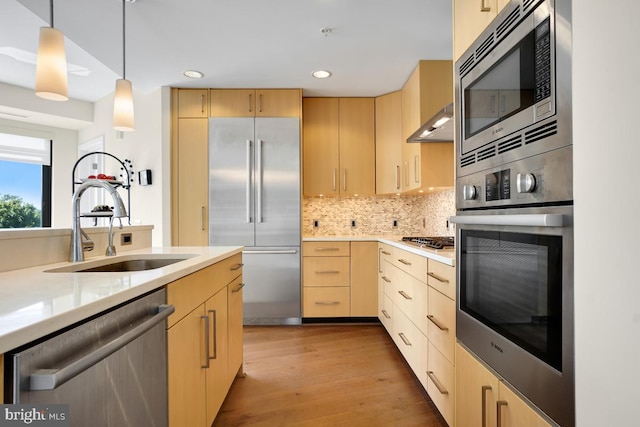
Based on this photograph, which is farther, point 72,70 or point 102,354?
point 72,70

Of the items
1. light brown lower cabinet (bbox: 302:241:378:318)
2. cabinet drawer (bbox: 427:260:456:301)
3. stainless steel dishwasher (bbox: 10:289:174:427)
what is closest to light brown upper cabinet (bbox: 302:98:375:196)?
light brown lower cabinet (bbox: 302:241:378:318)

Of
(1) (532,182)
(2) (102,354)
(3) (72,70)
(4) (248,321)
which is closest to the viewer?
(2) (102,354)

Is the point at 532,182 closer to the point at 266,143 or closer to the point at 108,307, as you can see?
the point at 108,307

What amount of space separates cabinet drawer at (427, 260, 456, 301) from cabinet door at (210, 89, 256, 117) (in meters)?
2.55

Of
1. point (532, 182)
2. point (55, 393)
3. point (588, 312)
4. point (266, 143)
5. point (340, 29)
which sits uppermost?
point (340, 29)

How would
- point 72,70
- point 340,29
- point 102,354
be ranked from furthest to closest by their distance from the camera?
point 72,70 → point 340,29 → point 102,354

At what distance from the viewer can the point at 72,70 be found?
3.97m

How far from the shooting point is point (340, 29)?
98.2 inches

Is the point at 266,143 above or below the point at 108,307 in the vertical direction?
above

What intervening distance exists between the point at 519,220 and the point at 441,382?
114cm

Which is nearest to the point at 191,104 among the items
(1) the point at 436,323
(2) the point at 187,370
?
(2) the point at 187,370

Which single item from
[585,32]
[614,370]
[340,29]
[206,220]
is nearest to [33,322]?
[614,370]

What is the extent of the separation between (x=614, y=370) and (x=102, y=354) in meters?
1.06

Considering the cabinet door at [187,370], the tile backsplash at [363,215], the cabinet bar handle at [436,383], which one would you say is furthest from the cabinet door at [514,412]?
the tile backsplash at [363,215]
